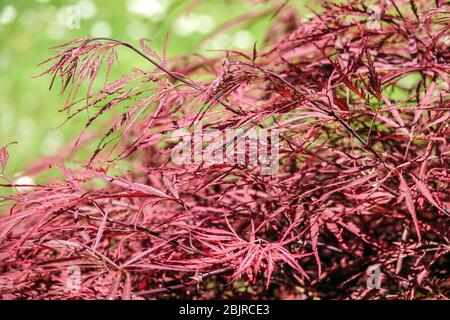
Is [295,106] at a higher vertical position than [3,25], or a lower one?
lower

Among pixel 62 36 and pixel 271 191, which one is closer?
pixel 271 191

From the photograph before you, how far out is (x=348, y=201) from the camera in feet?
3.92

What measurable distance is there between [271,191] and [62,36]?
172 cm

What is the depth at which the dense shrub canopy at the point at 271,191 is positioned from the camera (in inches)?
33.9

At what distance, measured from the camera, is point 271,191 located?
113cm

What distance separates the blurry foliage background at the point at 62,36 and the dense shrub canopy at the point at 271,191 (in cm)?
97

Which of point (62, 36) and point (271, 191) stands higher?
point (62, 36)

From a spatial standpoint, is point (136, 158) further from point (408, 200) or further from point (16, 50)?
point (16, 50)

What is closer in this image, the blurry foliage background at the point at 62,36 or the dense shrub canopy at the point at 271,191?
the dense shrub canopy at the point at 271,191

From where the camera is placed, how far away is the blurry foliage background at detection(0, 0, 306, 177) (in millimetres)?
2293

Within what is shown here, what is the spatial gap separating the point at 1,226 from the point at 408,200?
0.65m

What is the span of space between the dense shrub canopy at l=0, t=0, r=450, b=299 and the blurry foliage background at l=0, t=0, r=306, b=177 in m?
0.97

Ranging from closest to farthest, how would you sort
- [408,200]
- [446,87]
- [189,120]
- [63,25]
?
[408,200] → [189,120] → [446,87] → [63,25]

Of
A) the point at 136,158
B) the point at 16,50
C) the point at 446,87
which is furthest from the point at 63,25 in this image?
the point at 446,87
